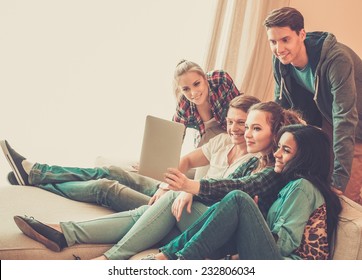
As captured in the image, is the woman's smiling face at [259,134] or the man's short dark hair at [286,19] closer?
the woman's smiling face at [259,134]

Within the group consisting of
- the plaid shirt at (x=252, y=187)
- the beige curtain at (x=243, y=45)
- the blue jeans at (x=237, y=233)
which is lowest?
the blue jeans at (x=237, y=233)

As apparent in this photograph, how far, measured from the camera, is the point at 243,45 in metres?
3.26

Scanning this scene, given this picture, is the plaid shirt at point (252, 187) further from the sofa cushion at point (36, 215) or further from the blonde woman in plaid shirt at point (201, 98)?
the blonde woman in plaid shirt at point (201, 98)

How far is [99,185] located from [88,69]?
3.65ft

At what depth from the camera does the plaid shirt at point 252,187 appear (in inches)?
68.7

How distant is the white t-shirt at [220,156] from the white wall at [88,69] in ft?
3.47

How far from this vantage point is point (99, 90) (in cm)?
319

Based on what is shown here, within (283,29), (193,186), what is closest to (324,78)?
(283,29)

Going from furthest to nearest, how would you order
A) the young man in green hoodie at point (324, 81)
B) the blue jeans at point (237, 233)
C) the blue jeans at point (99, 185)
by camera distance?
the blue jeans at point (99, 185), the young man in green hoodie at point (324, 81), the blue jeans at point (237, 233)

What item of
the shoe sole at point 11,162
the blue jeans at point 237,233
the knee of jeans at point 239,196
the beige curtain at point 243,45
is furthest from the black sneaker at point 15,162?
the beige curtain at point 243,45

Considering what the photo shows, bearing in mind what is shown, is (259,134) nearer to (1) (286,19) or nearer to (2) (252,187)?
(2) (252,187)

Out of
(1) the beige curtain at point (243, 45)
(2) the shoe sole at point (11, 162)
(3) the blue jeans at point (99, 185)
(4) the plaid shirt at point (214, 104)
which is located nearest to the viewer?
(3) the blue jeans at point (99, 185)

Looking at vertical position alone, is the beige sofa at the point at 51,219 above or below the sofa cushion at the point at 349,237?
below

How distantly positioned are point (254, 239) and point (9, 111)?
1.92m
